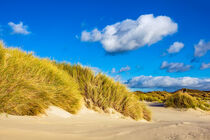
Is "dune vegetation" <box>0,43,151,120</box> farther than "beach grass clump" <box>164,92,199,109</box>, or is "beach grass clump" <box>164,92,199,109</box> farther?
"beach grass clump" <box>164,92,199,109</box>

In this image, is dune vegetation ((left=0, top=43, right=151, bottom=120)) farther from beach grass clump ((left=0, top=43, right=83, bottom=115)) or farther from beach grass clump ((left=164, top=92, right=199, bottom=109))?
beach grass clump ((left=164, top=92, right=199, bottom=109))

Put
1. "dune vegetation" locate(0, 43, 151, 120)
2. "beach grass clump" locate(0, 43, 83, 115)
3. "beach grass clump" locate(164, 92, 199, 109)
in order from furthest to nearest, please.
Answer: "beach grass clump" locate(164, 92, 199, 109), "dune vegetation" locate(0, 43, 151, 120), "beach grass clump" locate(0, 43, 83, 115)

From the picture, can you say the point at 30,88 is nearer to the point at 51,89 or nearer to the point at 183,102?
the point at 51,89

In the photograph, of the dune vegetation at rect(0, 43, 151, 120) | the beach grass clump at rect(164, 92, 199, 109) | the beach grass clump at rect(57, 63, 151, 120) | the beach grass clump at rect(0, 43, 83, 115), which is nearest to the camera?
the beach grass clump at rect(0, 43, 83, 115)

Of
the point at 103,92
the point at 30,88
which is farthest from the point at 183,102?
the point at 30,88

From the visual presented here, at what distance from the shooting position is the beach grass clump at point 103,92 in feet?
24.1

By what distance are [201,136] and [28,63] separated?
4.73m

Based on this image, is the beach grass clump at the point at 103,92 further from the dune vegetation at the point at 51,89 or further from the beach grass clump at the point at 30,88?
the beach grass clump at the point at 30,88

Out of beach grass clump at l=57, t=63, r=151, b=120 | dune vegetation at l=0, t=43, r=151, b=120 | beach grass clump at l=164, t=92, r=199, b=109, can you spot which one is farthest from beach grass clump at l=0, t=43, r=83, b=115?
beach grass clump at l=164, t=92, r=199, b=109

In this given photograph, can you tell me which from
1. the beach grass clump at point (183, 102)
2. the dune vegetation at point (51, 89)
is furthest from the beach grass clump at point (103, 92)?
the beach grass clump at point (183, 102)

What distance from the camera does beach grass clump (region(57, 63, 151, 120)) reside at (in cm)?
735

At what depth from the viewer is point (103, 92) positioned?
7.68 m

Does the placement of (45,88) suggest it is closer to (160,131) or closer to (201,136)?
(160,131)

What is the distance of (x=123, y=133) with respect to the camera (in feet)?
8.73
